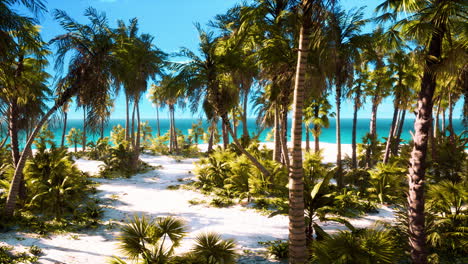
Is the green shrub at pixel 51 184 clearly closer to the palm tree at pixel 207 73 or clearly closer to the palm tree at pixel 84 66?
the palm tree at pixel 84 66

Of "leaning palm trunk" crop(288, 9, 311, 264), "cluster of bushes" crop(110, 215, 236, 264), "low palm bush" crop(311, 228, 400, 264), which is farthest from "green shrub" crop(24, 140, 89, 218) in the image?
"low palm bush" crop(311, 228, 400, 264)

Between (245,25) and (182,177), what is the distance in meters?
12.5

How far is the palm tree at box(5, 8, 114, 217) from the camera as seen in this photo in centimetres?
852

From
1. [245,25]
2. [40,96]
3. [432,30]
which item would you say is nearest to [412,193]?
[432,30]

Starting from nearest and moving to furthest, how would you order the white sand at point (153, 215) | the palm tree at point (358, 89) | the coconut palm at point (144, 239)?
the coconut palm at point (144, 239), the white sand at point (153, 215), the palm tree at point (358, 89)

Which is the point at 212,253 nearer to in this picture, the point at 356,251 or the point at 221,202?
the point at 356,251

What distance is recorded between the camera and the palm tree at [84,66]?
8.52 metres

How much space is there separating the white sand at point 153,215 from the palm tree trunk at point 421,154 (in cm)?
318

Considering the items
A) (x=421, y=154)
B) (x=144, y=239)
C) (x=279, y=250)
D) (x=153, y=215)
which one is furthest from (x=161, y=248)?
(x=421, y=154)

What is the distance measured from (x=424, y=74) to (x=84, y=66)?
9706mm

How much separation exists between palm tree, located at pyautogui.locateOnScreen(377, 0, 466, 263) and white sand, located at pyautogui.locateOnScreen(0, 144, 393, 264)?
330cm

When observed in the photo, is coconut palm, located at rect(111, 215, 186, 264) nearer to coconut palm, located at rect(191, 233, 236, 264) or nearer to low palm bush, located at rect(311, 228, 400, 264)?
coconut palm, located at rect(191, 233, 236, 264)

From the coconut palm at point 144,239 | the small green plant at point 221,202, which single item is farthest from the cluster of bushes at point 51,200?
the coconut palm at point 144,239

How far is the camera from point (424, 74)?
546cm
